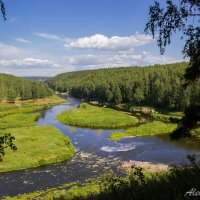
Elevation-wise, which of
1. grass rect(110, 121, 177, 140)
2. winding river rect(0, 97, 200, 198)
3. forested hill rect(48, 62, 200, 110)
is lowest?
winding river rect(0, 97, 200, 198)

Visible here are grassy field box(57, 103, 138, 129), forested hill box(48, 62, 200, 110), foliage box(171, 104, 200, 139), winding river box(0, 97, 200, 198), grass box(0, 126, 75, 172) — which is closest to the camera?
foliage box(171, 104, 200, 139)

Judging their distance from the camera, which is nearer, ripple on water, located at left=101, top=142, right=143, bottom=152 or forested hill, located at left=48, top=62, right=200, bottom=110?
ripple on water, located at left=101, top=142, right=143, bottom=152

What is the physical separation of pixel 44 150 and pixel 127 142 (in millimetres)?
17484

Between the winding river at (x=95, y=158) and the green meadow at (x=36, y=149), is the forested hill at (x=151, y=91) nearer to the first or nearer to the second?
the winding river at (x=95, y=158)

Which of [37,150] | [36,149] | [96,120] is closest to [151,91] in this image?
[96,120]

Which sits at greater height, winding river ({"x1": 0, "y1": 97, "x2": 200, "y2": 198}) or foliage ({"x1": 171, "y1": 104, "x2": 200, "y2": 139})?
foliage ({"x1": 171, "y1": 104, "x2": 200, "y2": 139})

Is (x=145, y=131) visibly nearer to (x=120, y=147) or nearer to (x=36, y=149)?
(x=120, y=147)

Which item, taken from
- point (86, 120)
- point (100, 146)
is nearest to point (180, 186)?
point (100, 146)

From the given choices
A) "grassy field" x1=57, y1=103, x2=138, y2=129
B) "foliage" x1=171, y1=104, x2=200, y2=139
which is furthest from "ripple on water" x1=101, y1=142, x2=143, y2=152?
"foliage" x1=171, y1=104, x2=200, y2=139

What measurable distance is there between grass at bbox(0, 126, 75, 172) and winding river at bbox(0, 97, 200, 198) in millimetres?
1723

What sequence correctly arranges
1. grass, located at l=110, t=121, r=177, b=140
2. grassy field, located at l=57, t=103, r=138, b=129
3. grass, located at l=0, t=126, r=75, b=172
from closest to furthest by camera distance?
grass, located at l=0, t=126, r=75, b=172
grass, located at l=110, t=121, r=177, b=140
grassy field, located at l=57, t=103, r=138, b=129

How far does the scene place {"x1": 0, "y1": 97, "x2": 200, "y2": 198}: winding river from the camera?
132 ft

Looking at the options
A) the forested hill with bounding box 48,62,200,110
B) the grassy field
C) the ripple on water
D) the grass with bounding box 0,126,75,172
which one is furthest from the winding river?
the forested hill with bounding box 48,62,200,110

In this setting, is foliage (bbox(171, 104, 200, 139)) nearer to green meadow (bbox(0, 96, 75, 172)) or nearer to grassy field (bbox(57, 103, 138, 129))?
green meadow (bbox(0, 96, 75, 172))
